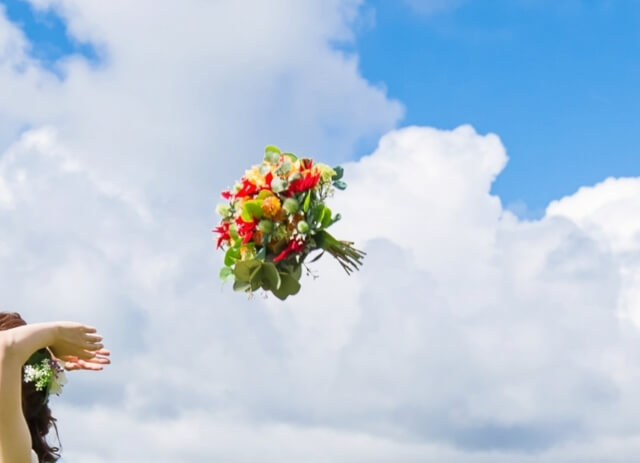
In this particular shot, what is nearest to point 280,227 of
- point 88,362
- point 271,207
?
point 271,207

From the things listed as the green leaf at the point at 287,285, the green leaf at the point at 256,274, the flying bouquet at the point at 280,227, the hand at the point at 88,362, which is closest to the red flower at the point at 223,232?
the flying bouquet at the point at 280,227

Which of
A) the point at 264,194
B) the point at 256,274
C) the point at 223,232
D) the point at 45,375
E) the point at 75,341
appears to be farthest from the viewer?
the point at 223,232

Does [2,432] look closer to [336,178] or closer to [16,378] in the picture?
[16,378]

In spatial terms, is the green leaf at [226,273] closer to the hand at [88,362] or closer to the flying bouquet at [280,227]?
the flying bouquet at [280,227]

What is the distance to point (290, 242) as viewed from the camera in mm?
11719

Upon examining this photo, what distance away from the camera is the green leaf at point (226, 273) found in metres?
11.9

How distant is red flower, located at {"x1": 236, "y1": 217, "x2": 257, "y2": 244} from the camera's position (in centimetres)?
1178

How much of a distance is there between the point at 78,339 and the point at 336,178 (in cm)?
470

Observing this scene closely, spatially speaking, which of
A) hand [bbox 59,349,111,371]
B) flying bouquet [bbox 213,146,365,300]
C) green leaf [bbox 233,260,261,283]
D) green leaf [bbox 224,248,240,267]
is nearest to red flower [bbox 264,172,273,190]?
flying bouquet [bbox 213,146,365,300]

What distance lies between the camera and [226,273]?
11992mm

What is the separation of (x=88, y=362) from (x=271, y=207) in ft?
11.8

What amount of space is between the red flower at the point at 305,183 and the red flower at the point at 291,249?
24.0 inches

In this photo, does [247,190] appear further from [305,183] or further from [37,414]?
[37,414]

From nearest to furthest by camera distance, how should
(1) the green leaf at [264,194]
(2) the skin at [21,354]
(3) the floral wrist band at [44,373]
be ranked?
(2) the skin at [21,354], (3) the floral wrist band at [44,373], (1) the green leaf at [264,194]
